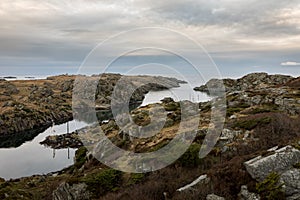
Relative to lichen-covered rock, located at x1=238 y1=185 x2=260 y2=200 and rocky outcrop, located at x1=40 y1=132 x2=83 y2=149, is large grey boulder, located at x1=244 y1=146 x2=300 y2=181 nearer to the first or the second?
lichen-covered rock, located at x1=238 y1=185 x2=260 y2=200

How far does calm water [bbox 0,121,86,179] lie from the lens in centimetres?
6369

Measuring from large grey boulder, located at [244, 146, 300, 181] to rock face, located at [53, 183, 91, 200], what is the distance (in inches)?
549

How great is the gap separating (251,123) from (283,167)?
14.8 m

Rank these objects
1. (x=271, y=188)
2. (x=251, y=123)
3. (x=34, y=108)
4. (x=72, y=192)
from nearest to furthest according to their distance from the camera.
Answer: (x=271, y=188), (x=72, y=192), (x=251, y=123), (x=34, y=108)

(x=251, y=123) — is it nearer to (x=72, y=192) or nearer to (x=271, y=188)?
(x=271, y=188)

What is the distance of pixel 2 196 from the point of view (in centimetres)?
3033

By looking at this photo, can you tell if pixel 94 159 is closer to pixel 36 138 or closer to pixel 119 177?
pixel 119 177

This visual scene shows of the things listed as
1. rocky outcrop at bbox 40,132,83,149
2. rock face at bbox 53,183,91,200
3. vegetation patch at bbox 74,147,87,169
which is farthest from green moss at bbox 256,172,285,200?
rocky outcrop at bbox 40,132,83,149

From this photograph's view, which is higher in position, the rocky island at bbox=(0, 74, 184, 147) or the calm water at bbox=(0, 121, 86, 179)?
the rocky island at bbox=(0, 74, 184, 147)

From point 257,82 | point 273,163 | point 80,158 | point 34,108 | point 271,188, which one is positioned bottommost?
point 80,158

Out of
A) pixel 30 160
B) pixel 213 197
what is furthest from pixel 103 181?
pixel 30 160

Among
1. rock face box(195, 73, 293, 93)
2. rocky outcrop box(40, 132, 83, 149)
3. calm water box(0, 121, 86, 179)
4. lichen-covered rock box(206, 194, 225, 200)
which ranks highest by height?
rock face box(195, 73, 293, 93)

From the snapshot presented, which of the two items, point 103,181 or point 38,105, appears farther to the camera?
point 38,105

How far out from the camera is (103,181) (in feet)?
80.4
